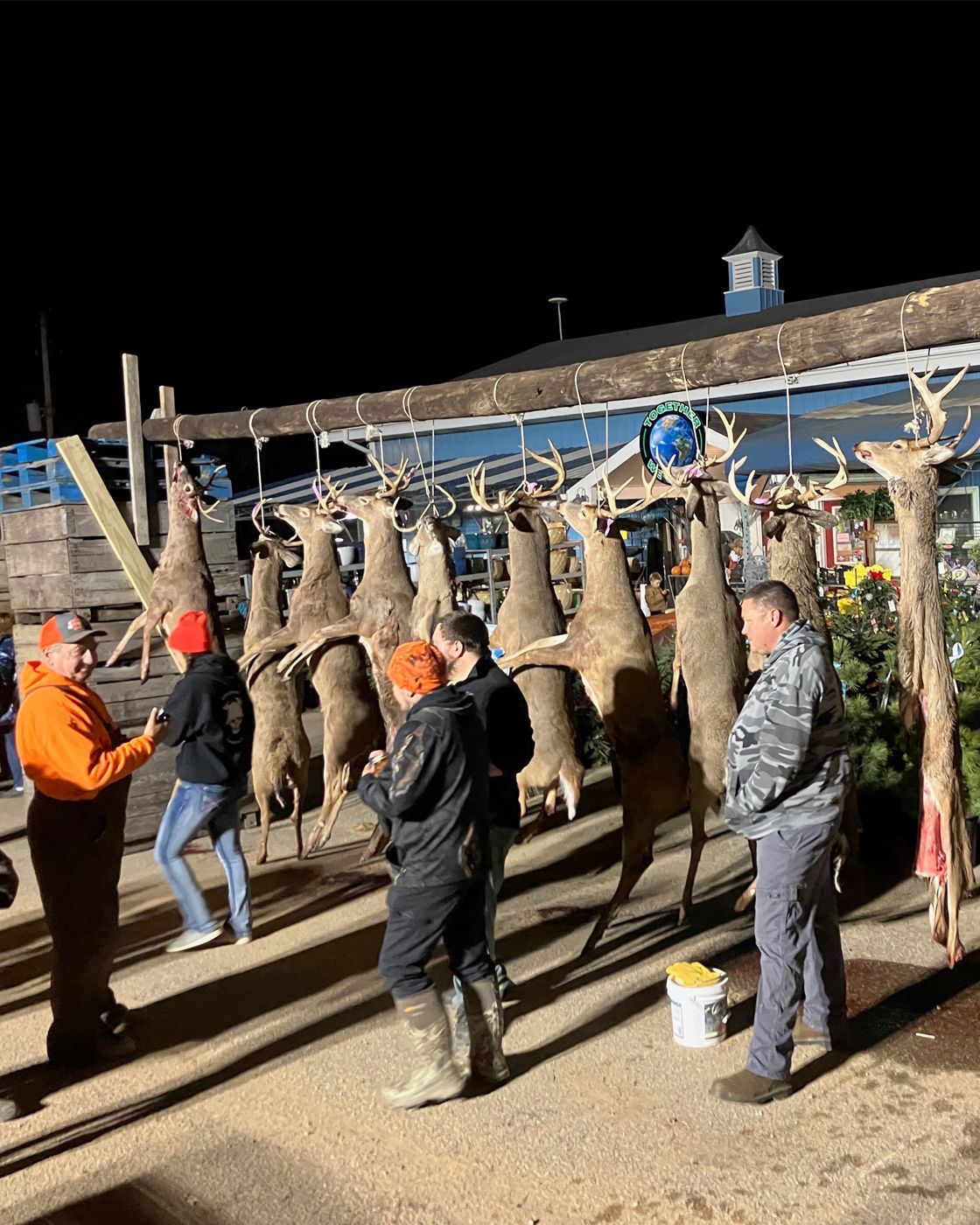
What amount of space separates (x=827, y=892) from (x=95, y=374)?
33.8 m

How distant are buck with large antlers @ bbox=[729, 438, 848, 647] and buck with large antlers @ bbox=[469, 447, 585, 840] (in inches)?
47.1

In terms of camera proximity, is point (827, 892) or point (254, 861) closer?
point (827, 892)

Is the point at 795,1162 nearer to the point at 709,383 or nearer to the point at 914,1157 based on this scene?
the point at 914,1157

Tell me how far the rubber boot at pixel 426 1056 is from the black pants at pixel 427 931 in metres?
0.06

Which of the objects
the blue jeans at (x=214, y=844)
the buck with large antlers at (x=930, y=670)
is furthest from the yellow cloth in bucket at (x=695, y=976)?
the blue jeans at (x=214, y=844)

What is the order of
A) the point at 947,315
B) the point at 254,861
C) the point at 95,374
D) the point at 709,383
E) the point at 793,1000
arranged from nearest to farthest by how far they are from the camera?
the point at 793,1000, the point at 947,315, the point at 709,383, the point at 254,861, the point at 95,374

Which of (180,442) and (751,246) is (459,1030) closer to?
(180,442)

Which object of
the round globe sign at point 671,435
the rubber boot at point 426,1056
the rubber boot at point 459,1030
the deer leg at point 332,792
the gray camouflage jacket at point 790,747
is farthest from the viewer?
the deer leg at point 332,792

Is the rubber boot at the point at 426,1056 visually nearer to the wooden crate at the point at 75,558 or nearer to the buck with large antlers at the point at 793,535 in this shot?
the buck with large antlers at the point at 793,535

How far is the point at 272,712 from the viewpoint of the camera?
7.99 meters

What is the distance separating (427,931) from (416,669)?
0.98 meters

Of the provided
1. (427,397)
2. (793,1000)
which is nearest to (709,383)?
(427,397)

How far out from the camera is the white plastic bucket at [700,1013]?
489 cm

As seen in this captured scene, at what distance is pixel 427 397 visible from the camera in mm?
6898
